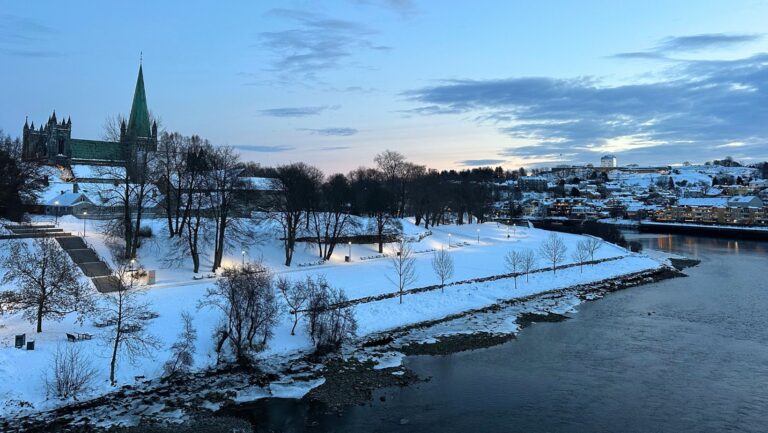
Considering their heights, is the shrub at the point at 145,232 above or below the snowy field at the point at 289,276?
above

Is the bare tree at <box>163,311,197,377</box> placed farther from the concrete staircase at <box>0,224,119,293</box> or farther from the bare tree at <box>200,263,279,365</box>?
the concrete staircase at <box>0,224,119,293</box>

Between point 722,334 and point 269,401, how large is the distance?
24.4m

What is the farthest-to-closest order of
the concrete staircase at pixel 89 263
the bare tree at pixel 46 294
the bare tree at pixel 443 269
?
the bare tree at pixel 443 269, the concrete staircase at pixel 89 263, the bare tree at pixel 46 294

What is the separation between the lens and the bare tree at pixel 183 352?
22.2 metres

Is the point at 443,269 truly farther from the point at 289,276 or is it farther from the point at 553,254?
the point at 553,254

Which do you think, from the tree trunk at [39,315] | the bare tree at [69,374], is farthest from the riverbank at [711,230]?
the tree trunk at [39,315]

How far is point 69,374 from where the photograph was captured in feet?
65.5

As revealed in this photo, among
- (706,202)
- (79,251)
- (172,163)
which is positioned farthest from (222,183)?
(706,202)

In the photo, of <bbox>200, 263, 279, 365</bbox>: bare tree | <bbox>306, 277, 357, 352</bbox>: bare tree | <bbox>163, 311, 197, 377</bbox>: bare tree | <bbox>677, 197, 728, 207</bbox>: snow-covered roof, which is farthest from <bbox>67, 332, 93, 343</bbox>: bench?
<bbox>677, 197, 728, 207</bbox>: snow-covered roof

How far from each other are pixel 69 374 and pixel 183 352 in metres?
4.19

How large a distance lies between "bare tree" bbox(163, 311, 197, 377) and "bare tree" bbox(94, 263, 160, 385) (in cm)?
101

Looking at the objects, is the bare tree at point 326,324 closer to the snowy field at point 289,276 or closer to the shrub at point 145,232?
the snowy field at point 289,276

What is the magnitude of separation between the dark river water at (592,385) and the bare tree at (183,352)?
446 cm

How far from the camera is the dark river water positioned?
61.4 ft
